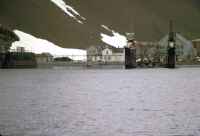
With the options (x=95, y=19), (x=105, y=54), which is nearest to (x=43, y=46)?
(x=105, y=54)

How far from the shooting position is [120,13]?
13050 centimetres

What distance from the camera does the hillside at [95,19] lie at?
10838 cm

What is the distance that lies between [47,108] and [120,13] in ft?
403

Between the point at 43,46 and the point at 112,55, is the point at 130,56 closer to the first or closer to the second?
the point at 112,55

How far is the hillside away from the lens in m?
108

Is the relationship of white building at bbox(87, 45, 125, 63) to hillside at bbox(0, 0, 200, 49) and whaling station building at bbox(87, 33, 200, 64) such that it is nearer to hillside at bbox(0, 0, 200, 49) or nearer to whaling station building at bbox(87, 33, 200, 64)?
whaling station building at bbox(87, 33, 200, 64)

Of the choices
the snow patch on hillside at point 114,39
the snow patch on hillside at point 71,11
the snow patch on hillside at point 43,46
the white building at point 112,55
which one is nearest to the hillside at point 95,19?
the snow patch on hillside at point 71,11

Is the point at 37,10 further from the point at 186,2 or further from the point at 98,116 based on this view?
the point at 98,116

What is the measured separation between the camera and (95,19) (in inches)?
4870

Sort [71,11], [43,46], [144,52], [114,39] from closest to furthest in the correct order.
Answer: [144,52] < [43,46] < [114,39] < [71,11]

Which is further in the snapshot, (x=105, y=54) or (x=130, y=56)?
(x=105, y=54)

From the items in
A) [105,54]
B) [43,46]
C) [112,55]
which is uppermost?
[43,46]

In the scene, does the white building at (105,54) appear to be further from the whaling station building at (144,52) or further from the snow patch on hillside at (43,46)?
the snow patch on hillside at (43,46)

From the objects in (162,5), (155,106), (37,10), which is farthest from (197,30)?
(155,106)
